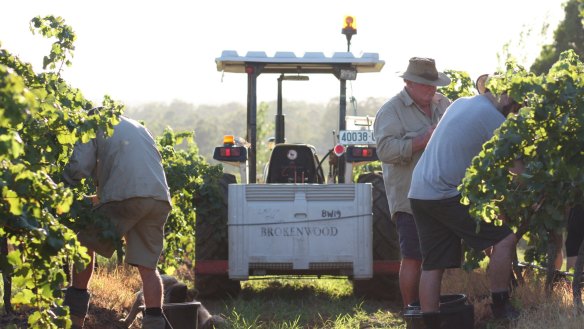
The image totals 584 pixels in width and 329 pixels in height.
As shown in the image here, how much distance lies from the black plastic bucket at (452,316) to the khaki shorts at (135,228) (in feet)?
5.37

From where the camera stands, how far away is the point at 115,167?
752 centimetres

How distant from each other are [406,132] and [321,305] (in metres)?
2.66

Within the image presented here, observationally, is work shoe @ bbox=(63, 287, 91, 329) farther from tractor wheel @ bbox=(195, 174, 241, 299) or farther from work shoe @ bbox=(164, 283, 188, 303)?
tractor wheel @ bbox=(195, 174, 241, 299)

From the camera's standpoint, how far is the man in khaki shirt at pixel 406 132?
313 inches

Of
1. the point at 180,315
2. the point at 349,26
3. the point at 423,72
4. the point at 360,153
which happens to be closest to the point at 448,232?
the point at 423,72

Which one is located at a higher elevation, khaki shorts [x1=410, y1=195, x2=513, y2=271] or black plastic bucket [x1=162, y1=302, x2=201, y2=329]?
khaki shorts [x1=410, y1=195, x2=513, y2=271]

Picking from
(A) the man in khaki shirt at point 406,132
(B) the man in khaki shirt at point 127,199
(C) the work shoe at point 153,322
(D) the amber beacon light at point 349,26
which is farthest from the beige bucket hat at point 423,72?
(D) the amber beacon light at point 349,26

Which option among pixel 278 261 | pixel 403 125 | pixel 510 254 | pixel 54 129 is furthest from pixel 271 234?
pixel 54 129

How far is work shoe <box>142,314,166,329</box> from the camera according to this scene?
24.5ft

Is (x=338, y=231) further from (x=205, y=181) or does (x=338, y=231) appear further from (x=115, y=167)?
(x=115, y=167)

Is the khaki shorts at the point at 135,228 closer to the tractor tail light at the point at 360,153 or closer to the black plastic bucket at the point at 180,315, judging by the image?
the black plastic bucket at the point at 180,315

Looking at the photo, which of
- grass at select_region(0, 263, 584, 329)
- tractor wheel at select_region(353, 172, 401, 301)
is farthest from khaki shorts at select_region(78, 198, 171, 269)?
tractor wheel at select_region(353, 172, 401, 301)

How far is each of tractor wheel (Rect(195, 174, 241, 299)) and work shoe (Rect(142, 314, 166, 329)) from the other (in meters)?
3.00

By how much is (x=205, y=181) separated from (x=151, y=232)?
3058 millimetres
